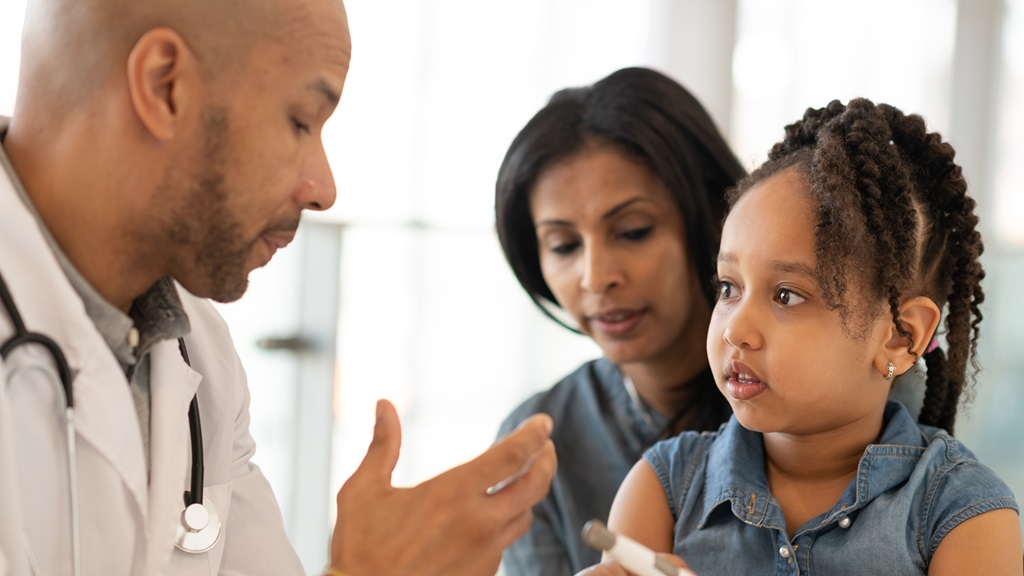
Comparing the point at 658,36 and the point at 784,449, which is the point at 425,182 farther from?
the point at 784,449

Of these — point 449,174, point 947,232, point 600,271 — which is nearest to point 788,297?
point 947,232

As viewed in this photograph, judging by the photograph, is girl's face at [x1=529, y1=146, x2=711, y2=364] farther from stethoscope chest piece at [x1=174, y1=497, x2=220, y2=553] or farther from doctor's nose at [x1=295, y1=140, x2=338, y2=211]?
stethoscope chest piece at [x1=174, y1=497, x2=220, y2=553]

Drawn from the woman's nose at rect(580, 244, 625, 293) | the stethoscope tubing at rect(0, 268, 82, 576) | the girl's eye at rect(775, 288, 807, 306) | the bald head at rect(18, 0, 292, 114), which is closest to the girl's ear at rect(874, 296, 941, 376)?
the girl's eye at rect(775, 288, 807, 306)

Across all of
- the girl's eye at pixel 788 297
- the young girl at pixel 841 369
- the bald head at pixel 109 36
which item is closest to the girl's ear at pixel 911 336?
the young girl at pixel 841 369

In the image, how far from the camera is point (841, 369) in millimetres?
1266

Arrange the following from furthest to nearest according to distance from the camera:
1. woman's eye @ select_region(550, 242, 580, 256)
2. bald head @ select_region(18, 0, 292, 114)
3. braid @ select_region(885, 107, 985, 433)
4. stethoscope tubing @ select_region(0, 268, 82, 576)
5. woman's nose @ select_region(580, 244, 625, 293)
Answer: woman's eye @ select_region(550, 242, 580, 256) → woman's nose @ select_region(580, 244, 625, 293) → braid @ select_region(885, 107, 985, 433) → bald head @ select_region(18, 0, 292, 114) → stethoscope tubing @ select_region(0, 268, 82, 576)

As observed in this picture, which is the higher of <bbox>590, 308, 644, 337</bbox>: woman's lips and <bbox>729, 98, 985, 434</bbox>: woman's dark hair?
<bbox>729, 98, 985, 434</bbox>: woman's dark hair

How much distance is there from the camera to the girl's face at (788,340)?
4.11 ft

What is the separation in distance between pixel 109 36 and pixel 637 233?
100 centimetres

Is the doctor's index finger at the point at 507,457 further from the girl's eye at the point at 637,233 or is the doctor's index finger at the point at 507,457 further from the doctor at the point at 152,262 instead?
the girl's eye at the point at 637,233

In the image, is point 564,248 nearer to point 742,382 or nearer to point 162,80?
point 742,382

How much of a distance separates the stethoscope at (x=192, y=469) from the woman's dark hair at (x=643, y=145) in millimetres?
815

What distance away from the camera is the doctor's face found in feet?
3.82

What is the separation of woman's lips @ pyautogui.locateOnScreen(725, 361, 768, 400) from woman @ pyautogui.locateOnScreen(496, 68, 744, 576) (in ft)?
1.70
